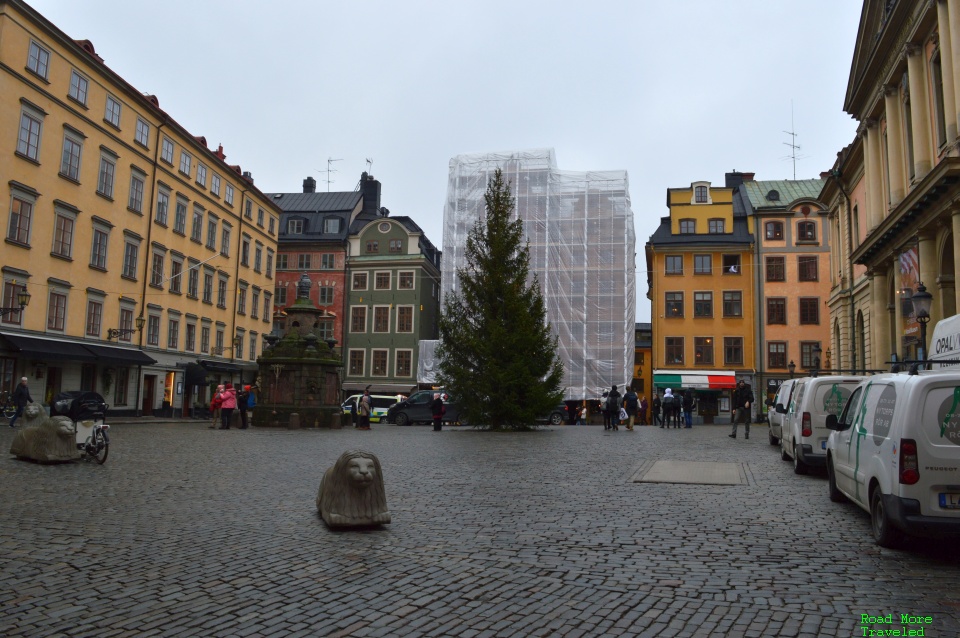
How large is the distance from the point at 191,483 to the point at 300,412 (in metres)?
23.2

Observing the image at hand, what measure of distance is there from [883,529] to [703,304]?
52.9 metres

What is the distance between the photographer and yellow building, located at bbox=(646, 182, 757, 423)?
57.5 m

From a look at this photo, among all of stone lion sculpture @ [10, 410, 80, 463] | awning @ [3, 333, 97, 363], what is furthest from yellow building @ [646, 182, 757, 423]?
stone lion sculpture @ [10, 410, 80, 463]

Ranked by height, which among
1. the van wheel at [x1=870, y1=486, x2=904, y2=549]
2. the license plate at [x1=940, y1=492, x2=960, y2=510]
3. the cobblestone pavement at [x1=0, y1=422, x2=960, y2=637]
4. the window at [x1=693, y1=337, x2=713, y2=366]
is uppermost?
the window at [x1=693, y1=337, x2=713, y2=366]

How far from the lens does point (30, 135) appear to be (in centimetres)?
3416

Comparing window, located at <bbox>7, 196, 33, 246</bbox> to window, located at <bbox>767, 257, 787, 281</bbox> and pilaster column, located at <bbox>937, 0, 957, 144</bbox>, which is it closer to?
pilaster column, located at <bbox>937, 0, 957, 144</bbox>

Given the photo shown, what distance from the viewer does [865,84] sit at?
34406 millimetres

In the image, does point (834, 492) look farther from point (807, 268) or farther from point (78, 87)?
point (807, 268)

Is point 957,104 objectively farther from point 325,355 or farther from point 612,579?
point 325,355

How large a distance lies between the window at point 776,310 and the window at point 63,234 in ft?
146

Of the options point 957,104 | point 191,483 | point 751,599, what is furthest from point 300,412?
point 751,599

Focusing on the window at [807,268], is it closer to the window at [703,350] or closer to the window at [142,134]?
the window at [703,350]

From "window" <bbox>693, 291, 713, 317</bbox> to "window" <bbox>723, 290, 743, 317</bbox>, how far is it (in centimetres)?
99

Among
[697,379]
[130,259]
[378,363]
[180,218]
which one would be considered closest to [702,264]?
[697,379]
